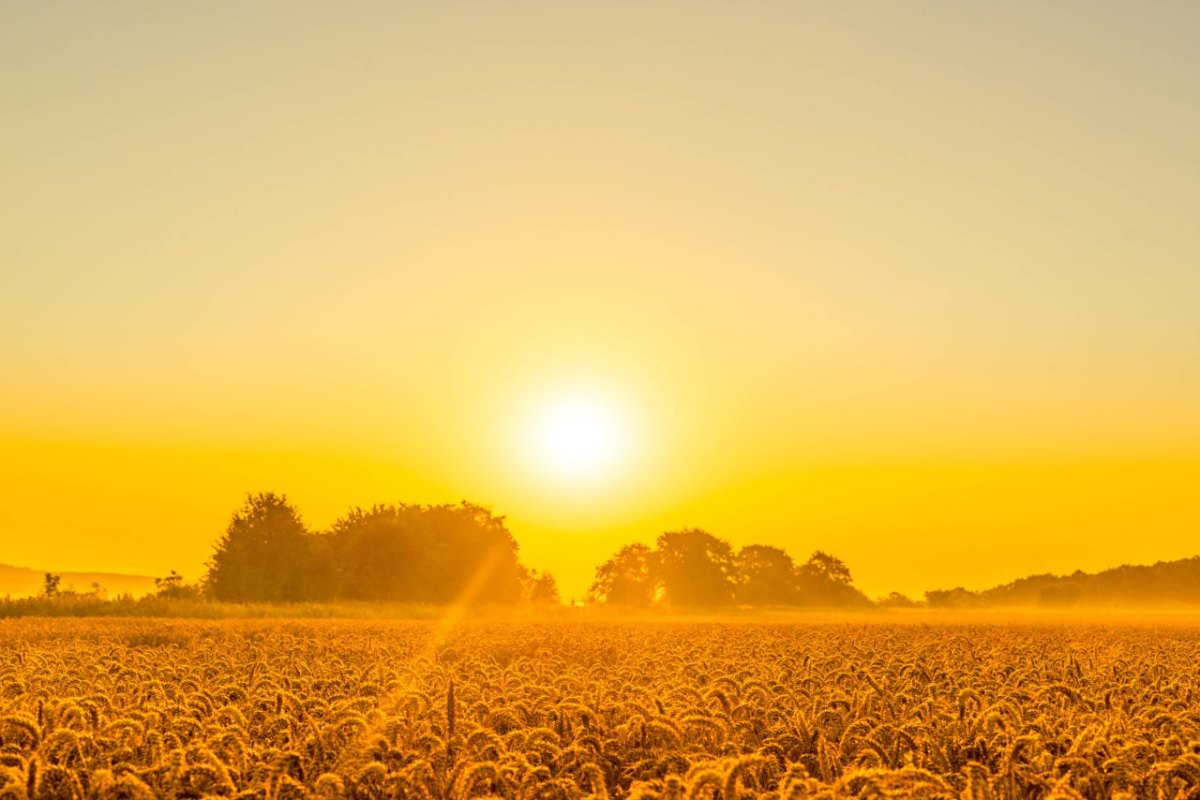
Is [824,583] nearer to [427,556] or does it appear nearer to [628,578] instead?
[628,578]

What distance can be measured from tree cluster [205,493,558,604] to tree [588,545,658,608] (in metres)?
9.65

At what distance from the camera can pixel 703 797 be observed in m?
5.64

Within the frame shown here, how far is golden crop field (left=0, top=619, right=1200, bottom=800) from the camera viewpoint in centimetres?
711

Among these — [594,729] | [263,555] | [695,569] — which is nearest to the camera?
[594,729]

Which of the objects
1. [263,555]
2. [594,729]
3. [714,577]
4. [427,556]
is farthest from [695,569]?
[594,729]

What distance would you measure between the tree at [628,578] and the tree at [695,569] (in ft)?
4.37

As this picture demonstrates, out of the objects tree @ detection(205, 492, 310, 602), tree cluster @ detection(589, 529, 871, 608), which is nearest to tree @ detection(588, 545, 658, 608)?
tree cluster @ detection(589, 529, 871, 608)

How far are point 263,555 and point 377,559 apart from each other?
938 centimetres

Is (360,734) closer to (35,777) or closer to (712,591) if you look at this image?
(35,777)

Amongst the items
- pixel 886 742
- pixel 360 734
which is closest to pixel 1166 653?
pixel 886 742

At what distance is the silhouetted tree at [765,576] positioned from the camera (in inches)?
4306

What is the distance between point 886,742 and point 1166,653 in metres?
14.3

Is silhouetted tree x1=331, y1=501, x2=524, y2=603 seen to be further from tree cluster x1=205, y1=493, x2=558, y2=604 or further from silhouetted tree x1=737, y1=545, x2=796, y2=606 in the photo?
silhouetted tree x1=737, y1=545, x2=796, y2=606

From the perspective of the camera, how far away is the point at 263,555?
259ft
